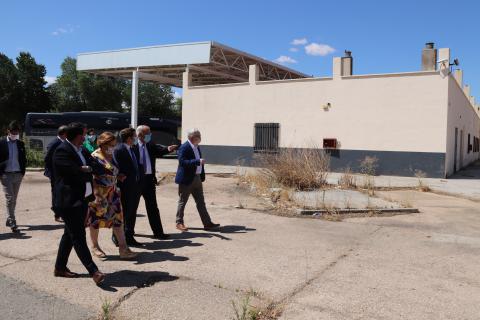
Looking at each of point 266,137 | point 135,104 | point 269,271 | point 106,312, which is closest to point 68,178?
point 106,312

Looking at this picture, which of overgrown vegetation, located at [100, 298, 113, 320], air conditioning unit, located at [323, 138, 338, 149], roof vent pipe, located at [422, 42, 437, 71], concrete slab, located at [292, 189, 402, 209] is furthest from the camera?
air conditioning unit, located at [323, 138, 338, 149]

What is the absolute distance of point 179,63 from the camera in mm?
22766

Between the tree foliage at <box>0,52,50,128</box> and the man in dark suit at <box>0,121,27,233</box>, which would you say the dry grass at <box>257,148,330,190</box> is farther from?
the tree foliage at <box>0,52,50,128</box>

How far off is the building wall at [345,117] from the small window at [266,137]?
229mm

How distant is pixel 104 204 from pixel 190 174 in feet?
6.18

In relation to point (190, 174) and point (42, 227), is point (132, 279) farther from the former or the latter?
point (42, 227)

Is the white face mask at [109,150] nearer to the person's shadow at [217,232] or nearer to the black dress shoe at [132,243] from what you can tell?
the black dress shoe at [132,243]

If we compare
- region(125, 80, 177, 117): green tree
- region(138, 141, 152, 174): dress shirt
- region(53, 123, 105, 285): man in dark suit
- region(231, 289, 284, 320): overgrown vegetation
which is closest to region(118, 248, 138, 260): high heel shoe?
region(53, 123, 105, 285): man in dark suit

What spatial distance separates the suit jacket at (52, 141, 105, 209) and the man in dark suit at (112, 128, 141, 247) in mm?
1292

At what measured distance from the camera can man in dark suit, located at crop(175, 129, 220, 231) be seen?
690cm

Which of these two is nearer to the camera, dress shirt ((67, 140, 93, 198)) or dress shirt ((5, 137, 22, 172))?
dress shirt ((67, 140, 93, 198))

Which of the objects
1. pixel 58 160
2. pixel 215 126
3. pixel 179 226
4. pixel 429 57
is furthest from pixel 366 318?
pixel 215 126

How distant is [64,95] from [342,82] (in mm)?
39036

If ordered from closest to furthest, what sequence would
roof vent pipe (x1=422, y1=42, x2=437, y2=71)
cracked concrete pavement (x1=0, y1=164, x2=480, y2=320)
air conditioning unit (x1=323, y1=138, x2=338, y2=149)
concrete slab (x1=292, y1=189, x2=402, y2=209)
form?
cracked concrete pavement (x1=0, y1=164, x2=480, y2=320), concrete slab (x1=292, y1=189, x2=402, y2=209), roof vent pipe (x1=422, y1=42, x2=437, y2=71), air conditioning unit (x1=323, y1=138, x2=338, y2=149)
